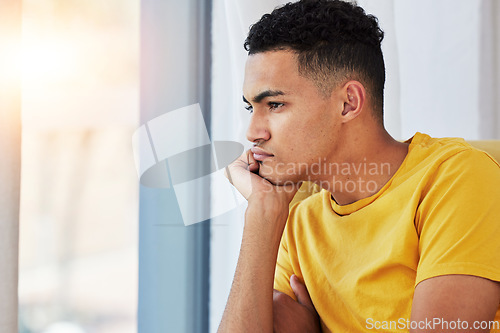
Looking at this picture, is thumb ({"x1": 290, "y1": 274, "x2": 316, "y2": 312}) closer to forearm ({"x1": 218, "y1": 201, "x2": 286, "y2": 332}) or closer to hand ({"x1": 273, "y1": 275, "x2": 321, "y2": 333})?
hand ({"x1": 273, "y1": 275, "x2": 321, "y2": 333})

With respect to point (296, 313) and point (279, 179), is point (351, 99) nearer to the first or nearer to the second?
point (279, 179)

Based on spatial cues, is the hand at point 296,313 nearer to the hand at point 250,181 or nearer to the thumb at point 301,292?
the thumb at point 301,292

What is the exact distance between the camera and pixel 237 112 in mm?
1514

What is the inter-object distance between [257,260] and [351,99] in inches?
15.0

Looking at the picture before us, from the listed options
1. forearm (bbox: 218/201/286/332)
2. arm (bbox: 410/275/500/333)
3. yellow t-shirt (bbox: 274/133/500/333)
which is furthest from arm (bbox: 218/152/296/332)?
arm (bbox: 410/275/500/333)

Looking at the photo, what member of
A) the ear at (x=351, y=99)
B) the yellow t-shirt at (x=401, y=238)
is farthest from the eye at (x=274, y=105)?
the yellow t-shirt at (x=401, y=238)

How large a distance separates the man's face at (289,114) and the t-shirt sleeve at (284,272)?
0.71 feet

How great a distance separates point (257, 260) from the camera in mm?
979

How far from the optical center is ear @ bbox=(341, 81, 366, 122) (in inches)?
40.1

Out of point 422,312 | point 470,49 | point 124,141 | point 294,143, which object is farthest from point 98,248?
point 470,49

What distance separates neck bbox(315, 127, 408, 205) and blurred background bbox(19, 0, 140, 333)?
2.41ft

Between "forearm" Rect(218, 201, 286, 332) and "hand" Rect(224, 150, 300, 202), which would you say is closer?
"forearm" Rect(218, 201, 286, 332)

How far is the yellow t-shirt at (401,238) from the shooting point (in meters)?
0.78

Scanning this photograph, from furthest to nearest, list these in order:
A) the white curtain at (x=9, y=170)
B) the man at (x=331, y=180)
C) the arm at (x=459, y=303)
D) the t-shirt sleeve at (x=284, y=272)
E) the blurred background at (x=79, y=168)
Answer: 1. the blurred background at (x=79, y=168)
2. the t-shirt sleeve at (x=284, y=272)
3. the white curtain at (x=9, y=170)
4. the man at (x=331, y=180)
5. the arm at (x=459, y=303)
